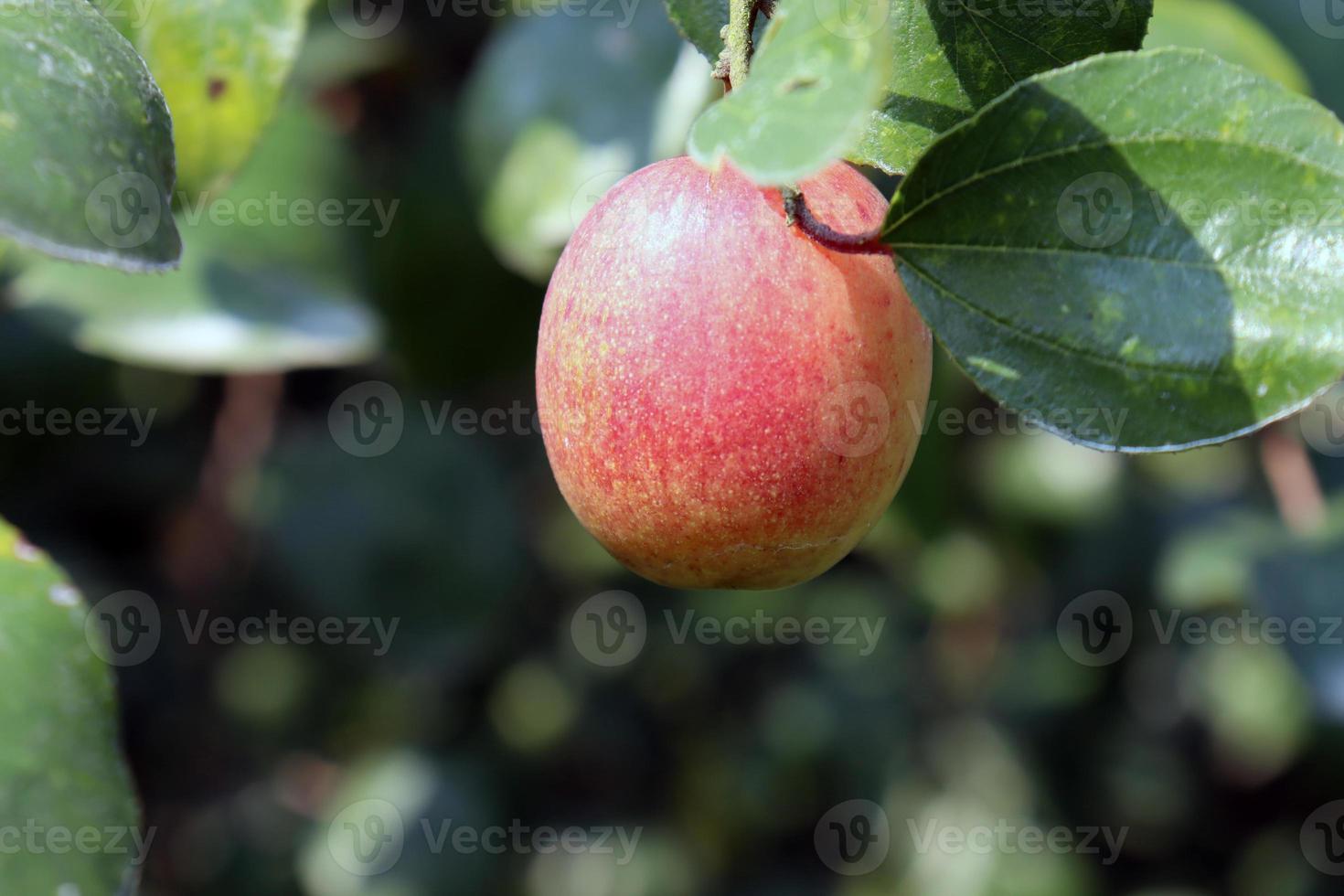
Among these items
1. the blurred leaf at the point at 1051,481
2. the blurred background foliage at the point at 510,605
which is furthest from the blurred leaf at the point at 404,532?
the blurred leaf at the point at 1051,481

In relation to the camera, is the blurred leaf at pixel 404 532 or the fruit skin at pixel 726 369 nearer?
the fruit skin at pixel 726 369

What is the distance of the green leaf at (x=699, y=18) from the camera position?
74 centimetres

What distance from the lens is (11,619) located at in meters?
0.77

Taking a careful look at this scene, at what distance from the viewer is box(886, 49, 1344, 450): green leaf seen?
0.58m

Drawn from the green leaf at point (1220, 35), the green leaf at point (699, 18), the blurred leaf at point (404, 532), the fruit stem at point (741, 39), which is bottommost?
the blurred leaf at point (404, 532)

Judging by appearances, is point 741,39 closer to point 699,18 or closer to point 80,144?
point 699,18

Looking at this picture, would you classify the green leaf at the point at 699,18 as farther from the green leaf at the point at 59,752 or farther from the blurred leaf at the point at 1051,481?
the blurred leaf at the point at 1051,481

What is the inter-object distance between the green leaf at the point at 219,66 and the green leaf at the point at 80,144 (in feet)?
1.01

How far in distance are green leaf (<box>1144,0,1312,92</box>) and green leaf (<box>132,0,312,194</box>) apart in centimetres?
73

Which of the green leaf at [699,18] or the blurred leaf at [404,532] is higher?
the green leaf at [699,18]

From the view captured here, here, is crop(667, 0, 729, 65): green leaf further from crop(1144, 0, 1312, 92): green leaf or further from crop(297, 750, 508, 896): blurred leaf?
crop(297, 750, 508, 896): blurred leaf

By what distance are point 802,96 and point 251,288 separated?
1094mm

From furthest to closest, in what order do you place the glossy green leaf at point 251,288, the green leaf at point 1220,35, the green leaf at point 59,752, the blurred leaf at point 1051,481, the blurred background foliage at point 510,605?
the blurred leaf at point 1051,481
the blurred background foliage at point 510,605
the glossy green leaf at point 251,288
the green leaf at point 1220,35
the green leaf at point 59,752

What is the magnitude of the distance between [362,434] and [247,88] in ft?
2.87
